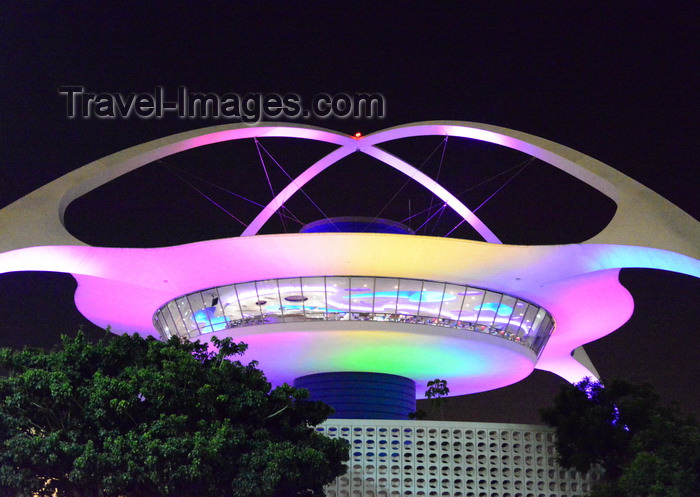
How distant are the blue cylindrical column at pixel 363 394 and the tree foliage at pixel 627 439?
23.4 ft

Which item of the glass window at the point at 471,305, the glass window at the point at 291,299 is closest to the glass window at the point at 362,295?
the glass window at the point at 291,299

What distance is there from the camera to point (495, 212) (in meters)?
59.2

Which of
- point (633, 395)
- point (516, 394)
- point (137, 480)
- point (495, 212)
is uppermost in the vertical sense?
point (495, 212)

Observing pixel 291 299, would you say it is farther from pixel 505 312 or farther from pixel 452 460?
pixel 505 312

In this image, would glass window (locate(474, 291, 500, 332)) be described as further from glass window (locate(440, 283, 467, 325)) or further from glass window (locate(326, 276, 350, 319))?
glass window (locate(326, 276, 350, 319))

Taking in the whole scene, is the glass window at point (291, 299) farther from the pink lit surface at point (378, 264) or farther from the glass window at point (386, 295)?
the glass window at point (386, 295)

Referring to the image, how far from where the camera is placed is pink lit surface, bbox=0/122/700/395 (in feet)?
89.6

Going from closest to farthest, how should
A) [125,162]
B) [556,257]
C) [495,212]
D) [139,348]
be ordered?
[139,348] < [556,257] < [125,162] < [495,212]

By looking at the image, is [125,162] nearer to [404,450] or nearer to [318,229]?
[318,229]

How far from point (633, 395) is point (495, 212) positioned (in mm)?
31395

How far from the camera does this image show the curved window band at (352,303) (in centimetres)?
3019

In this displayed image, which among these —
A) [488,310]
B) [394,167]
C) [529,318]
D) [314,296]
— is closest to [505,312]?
[488,310]

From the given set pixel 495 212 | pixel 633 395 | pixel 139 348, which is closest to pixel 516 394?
pixel 495 212

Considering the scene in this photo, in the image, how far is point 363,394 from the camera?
1320 inches
